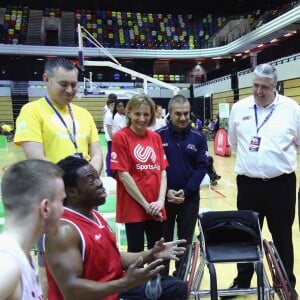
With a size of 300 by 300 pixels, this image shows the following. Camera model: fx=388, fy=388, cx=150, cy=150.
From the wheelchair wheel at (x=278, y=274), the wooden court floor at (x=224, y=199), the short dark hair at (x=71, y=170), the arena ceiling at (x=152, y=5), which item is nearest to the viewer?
the short dark hair at (x=71, y=170)

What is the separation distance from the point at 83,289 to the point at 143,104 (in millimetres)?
1397

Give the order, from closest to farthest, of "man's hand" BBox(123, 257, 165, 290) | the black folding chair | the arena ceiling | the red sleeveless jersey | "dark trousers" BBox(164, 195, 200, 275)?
"man's hand" BBox(123, 257, 165, 290)
the red sleeveless jersey
the black folding chair
"dark trousers" BBox(164, 195, 200, 275)
the arena ceiling

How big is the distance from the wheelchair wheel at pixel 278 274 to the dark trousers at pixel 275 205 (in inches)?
13.2

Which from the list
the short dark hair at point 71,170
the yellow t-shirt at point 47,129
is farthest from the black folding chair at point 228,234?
the short dark hair at point 71,170

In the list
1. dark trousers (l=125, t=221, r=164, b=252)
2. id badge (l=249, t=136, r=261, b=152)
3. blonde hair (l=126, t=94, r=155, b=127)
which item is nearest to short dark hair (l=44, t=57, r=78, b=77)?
blonde hair (l=126, t=94, r=155, b=127)

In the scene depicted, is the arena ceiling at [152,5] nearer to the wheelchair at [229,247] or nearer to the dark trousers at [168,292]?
the wheelchair at [229,247]

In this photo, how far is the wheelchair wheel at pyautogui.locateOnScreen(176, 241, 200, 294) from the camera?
209 cm

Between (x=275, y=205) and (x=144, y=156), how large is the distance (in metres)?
0.91

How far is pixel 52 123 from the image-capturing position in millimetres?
2131

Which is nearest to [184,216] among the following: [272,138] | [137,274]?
[272,138]

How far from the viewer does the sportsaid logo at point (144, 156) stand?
245cm

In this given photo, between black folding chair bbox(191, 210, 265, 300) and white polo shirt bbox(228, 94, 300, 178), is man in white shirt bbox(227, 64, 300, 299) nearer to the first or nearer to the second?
white polo shirt bbox(228, 94, 300, 178)

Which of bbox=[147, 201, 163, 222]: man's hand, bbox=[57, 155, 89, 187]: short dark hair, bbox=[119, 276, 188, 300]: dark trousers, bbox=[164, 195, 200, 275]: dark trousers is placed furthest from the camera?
bbox=[164, 195, 200, 275]: dark trousers

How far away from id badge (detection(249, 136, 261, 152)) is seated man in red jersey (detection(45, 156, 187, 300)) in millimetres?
1098
